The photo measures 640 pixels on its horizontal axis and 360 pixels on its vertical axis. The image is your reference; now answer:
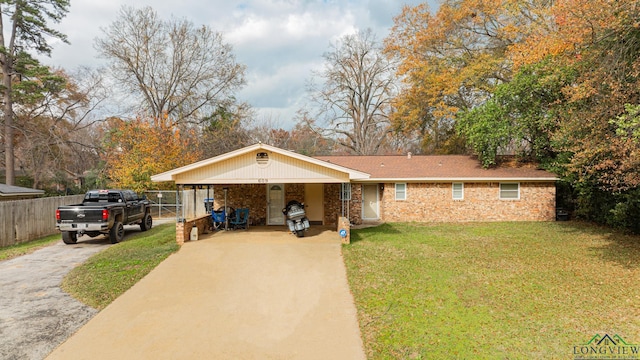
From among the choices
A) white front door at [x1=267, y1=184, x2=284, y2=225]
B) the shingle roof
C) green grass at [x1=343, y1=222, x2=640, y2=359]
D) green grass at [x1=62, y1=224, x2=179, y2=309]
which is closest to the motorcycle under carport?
green grass at [x1=343, y1=222, x2=640, y2=359]

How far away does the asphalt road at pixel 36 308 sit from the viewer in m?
4.72

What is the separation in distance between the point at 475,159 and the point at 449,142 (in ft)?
22.7

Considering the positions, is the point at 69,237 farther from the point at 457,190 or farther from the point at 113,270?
the point at 457,190

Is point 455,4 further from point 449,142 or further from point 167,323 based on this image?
point 167,323

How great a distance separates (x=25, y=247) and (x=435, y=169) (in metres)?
17.0

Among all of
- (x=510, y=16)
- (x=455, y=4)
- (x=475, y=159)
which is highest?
(x=455, y=4)

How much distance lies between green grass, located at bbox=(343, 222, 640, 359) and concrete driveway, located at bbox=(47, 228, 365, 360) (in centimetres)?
55

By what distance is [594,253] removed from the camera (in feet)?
30.5

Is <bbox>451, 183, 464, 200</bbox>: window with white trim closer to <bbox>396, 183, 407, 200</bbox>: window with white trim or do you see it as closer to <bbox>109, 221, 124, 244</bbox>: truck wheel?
<bbox>396, 183, 407, 200</bbox>: window with white trim

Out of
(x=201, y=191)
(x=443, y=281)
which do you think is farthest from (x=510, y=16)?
(x=201, y=191)

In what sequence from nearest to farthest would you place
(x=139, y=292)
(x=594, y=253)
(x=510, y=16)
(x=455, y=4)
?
(x=139, y=292)
(x=594, y=253)
(x=510, y=16)
(x=455, y=4)

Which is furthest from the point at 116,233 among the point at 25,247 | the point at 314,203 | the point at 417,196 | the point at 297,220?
the point at 417,196

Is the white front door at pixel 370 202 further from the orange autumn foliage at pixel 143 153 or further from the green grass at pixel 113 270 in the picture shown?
the orange autumn foliage at pixel 143 153

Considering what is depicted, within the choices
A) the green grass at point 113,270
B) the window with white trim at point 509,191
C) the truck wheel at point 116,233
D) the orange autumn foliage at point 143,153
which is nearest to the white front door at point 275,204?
the green grass at point 113,270
